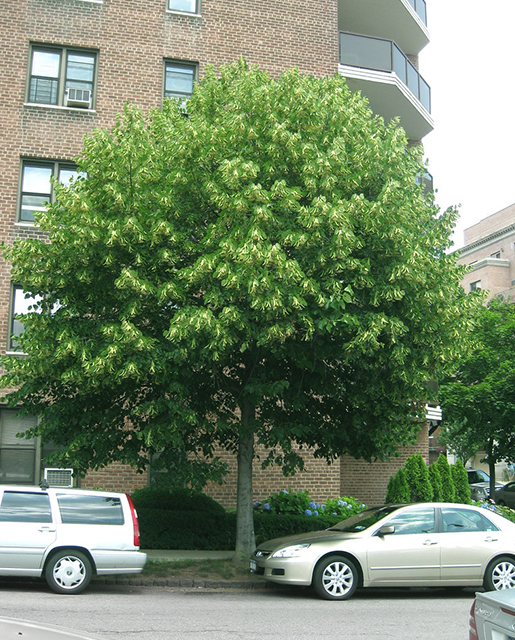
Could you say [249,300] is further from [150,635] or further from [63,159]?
[63,159]

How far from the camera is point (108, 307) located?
1154 centimetres

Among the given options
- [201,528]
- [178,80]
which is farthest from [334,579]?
[178,80]

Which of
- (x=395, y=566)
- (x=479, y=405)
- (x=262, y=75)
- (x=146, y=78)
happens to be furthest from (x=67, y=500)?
(x=479, y=405)

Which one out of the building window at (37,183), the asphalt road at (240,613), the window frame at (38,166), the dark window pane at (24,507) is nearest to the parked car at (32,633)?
the asphalt road at (240,613)

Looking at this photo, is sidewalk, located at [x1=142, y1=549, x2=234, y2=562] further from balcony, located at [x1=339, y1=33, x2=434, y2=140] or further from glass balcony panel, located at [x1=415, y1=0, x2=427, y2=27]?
glass balcony panel, located at [x1=415, y1=0, x2=427, y2=27]

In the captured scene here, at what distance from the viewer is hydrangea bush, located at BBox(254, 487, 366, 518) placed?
16031mm

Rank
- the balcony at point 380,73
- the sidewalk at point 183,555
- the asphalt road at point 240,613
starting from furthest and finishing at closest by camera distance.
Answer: the balcony at point 380,73 < the sidewalk at point 183,555 < the asphalt road at point 240,613

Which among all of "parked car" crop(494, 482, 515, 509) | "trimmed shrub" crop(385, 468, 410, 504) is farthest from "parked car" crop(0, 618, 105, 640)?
"parked car" crop(494, 482, 515, 509)

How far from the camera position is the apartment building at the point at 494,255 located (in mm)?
52344

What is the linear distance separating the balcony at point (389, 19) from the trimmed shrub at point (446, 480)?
1326 centimetres

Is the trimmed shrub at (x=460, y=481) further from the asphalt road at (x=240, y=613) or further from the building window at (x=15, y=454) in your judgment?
the building window at (x=15, y=454)

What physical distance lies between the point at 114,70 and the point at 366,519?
12970 millimetres

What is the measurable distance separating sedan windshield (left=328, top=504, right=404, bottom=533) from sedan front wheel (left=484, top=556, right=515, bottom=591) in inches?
62.5

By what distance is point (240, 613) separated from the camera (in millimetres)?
8969
